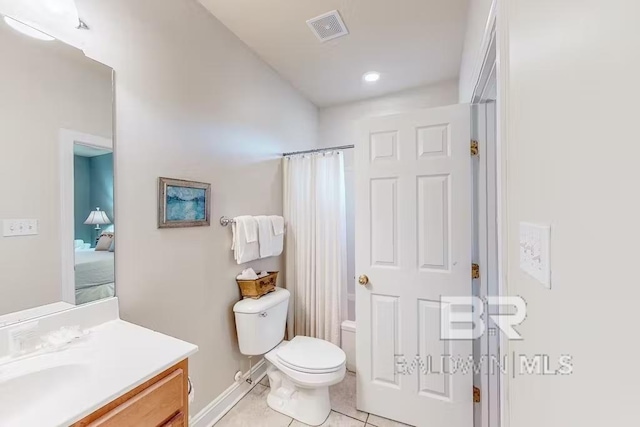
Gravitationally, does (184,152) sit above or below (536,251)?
above

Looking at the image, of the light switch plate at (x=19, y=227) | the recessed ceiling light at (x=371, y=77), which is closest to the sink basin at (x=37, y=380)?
the light switch plate at (x=19, y=227)

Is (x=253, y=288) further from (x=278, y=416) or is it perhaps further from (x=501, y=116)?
(x=501, y=116)

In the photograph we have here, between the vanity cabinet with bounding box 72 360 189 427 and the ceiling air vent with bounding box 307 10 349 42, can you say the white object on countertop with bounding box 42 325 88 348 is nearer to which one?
the vanity cabinet with bounding box 72 360 189 427

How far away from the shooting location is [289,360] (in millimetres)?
1705

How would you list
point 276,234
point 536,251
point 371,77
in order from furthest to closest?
point 371,77 → point 276,234 → point 536,251

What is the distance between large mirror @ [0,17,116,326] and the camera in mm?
964

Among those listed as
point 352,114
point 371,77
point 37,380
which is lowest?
point 37,380

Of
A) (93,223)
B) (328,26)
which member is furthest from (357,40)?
(93,223)

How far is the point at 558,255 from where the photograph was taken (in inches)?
20.4

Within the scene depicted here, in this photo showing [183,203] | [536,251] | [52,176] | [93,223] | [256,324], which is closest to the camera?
[536,251]

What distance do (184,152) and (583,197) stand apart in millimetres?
1666

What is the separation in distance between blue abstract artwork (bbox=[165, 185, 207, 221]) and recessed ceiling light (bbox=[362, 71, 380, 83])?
1.76 metres

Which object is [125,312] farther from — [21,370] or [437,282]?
[437,282]

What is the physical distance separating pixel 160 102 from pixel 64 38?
1.32ft
